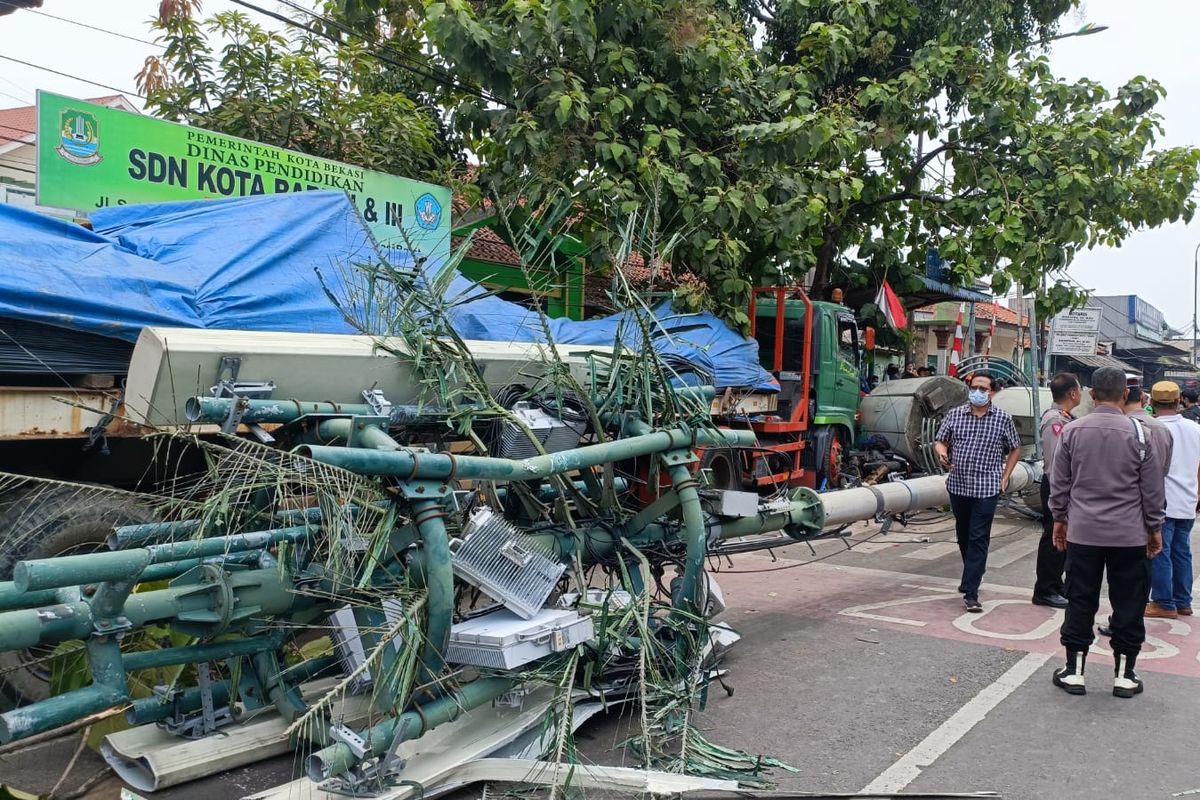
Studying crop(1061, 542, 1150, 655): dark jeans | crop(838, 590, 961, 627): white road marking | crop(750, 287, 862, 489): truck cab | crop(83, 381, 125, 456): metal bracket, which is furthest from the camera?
crop(750, 287, 862, 489): truck cab

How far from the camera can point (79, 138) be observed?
825 centimetres

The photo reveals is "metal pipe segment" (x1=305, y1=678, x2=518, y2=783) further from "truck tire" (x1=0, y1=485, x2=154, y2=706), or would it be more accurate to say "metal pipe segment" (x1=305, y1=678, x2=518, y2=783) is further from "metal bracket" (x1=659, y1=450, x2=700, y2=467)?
"truck tire" (x1=0, y1=485, x2=154, y2=706)

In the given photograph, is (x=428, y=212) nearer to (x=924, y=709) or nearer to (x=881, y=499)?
(x=881, y=499)

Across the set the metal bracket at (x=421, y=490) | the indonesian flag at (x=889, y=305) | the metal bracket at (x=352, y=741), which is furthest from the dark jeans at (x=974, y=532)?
the indonesian flag at (x=889, y=305)

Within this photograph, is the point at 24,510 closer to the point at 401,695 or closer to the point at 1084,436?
the point at 401,695

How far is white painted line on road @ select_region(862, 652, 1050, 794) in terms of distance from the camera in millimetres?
4285

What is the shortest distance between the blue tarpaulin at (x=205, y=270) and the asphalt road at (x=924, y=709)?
77.9 inches

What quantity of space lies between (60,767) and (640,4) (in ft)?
29.2

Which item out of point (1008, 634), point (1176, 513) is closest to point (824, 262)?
point (1176, 513)

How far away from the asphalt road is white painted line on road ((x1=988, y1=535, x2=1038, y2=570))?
59.4 inches

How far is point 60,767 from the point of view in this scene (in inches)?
167

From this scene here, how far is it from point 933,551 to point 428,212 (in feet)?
21.5

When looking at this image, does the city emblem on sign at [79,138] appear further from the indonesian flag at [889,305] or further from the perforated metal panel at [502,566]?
the indonesian flag at [889,305]

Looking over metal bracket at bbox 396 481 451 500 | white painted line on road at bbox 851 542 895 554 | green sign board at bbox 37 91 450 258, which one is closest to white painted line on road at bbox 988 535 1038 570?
white painted line on road at bbox 851 542 895 554
